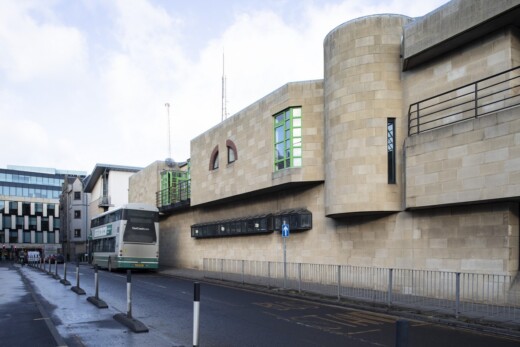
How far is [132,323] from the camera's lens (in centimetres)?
996

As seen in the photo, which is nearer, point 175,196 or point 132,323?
point 132,323

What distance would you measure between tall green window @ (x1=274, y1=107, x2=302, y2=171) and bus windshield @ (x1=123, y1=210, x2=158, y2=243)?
1144cm

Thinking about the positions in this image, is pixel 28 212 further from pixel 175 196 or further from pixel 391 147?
pixel 391 147

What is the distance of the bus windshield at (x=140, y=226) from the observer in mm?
28966

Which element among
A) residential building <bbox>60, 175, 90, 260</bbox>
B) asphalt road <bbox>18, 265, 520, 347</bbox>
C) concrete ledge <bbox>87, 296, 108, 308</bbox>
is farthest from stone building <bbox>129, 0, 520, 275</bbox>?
residential building <bbox>60, 175, 90, 260</bbox>

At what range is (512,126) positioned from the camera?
1205 centimetres

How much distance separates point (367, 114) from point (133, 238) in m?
18.1

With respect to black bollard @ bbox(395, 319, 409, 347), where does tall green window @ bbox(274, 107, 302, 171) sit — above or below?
above

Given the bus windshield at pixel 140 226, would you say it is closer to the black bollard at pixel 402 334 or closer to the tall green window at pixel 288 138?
the tall green window at pixel 288 138

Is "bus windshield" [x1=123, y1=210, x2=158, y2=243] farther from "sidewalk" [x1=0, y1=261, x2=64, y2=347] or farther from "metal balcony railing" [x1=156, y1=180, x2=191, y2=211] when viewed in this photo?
"sidewalk" [x1=0, y1=261, x2=64, y2=347]

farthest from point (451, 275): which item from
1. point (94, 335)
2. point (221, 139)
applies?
point (221, 139)

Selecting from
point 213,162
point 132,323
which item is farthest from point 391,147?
point 213,162

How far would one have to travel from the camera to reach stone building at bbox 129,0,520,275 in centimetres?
1303

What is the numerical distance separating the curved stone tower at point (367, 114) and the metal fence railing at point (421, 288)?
2462 mm
